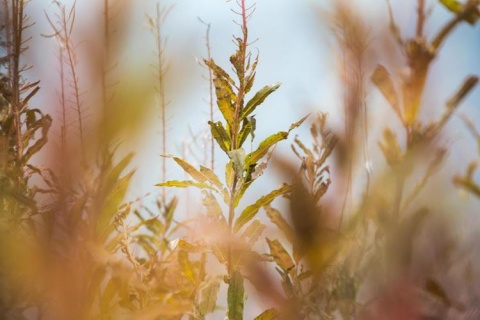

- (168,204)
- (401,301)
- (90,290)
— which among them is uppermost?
(168,204)

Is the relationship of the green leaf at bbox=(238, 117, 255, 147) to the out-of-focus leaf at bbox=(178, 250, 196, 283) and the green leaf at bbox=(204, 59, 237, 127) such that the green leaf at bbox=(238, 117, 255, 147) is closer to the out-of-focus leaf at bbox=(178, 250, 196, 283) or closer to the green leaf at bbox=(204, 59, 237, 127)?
the green leaf at bbox=(204, 59, 237, 127)

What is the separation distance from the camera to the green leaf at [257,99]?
50cm

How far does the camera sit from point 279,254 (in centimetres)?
Result: 53

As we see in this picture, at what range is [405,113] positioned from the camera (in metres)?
0.35

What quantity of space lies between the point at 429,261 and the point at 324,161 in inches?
12.5

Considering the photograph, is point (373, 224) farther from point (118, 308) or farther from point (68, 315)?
point (118, 308)

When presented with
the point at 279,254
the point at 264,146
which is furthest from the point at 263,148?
the point at 279,254

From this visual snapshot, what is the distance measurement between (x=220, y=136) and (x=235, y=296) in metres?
0.15

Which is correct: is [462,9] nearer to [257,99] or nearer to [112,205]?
[257,99]

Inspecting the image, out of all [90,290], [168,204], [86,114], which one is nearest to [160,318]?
[90,290]

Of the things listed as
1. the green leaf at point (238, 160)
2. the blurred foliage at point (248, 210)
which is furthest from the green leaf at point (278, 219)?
the green leaf at point (238, 160)

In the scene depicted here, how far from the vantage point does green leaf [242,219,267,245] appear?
531mm

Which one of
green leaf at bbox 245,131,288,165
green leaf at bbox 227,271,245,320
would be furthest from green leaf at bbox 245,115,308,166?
green leaf at bbox 227,271,245,320

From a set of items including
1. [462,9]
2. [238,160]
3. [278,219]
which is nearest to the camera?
[462,9]
